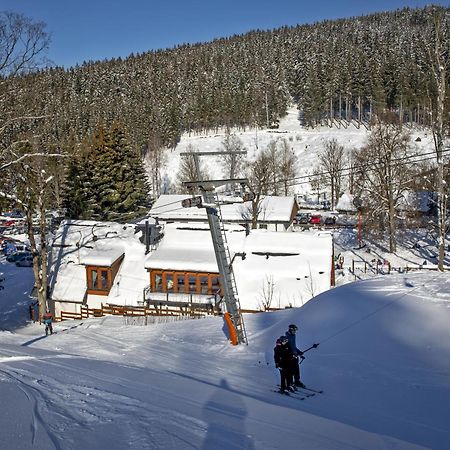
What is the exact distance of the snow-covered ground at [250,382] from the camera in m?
6.50

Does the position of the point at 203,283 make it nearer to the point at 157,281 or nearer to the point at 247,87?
the point at 157,281

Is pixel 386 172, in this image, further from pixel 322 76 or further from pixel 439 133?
pixel 322 76

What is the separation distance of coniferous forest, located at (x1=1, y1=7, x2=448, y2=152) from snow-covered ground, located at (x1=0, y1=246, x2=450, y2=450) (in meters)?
52.8

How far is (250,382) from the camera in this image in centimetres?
1152

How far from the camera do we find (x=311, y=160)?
251ft

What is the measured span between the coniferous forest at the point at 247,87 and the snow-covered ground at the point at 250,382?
52786mm

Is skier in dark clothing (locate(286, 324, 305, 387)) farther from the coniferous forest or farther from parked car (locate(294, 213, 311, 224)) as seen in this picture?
the coniferous forest

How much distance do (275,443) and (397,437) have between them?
103 inches

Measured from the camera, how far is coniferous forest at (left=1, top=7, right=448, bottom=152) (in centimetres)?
9038

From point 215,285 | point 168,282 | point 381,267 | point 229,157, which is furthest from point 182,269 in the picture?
point 229,157

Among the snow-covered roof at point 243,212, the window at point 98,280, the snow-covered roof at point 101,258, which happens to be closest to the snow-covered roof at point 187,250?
the snow-covered roof at point 101,258

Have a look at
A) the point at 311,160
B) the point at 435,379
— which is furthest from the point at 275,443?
the point at 311,160

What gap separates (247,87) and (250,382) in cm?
10210

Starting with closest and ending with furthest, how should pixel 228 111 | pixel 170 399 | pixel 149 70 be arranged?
pixel 170 399 < pixel 228 111 < pixel 149 70
